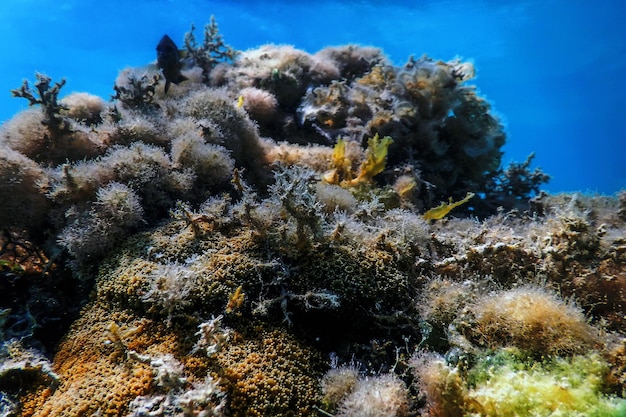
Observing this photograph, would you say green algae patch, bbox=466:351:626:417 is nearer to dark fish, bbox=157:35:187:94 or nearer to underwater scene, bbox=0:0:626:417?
underwater scene, bbox=0:0:626:417

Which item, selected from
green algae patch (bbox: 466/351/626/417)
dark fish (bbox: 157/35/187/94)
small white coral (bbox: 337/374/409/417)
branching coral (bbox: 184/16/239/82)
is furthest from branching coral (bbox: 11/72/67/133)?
green algae patch (bbox: 466/351/626/417)

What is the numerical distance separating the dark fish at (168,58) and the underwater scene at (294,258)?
4 centimetres

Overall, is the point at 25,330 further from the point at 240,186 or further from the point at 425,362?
the point at 425,362

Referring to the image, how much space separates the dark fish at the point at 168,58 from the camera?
5618 millimetres

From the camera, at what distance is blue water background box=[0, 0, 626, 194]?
29094mm

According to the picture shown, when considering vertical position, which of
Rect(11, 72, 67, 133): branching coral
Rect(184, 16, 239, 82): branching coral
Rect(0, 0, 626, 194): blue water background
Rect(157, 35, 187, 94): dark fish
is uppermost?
Rect(0, 0, 626, 194): blue water background

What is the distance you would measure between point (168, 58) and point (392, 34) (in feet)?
124

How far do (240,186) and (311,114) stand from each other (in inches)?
125

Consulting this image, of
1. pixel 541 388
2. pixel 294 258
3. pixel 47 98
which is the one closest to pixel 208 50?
pixel 47 98

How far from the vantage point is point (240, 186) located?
385 centimetres

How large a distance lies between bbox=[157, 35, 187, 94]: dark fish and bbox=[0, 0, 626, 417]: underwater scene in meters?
0.04

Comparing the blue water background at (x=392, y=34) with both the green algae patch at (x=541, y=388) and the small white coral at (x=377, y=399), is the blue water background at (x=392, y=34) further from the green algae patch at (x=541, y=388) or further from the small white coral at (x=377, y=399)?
the small white coral at (x=377, y=399)

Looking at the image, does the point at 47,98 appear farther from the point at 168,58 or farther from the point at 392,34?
the point at 392,34

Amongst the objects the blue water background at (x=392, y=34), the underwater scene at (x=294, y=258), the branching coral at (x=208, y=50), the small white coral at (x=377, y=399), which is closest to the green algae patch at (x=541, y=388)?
the underwater scene at (x=294, y=258)
